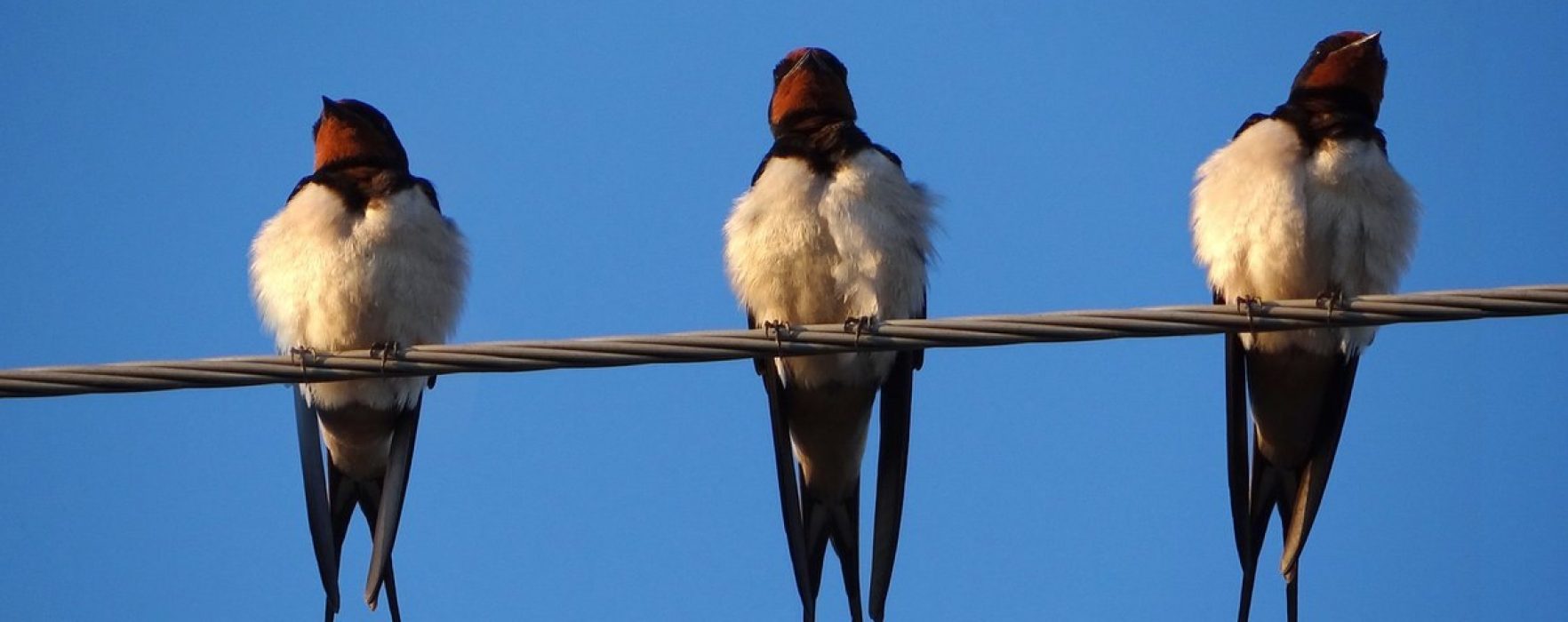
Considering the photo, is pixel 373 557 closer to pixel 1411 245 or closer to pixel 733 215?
pixel 733 215

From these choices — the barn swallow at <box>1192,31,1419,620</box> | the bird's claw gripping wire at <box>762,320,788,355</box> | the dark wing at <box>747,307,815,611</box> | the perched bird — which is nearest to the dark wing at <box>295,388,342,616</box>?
the perched bird

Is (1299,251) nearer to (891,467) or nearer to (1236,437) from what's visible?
(1236,437)

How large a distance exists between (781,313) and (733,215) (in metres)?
0.35

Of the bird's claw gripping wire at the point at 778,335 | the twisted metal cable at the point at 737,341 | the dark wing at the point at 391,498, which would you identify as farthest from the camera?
the dark wing at the point at 391,498

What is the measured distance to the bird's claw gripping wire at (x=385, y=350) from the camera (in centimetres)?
463

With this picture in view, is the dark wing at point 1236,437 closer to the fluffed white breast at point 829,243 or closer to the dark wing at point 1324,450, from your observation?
the dark wing at point 1324,450

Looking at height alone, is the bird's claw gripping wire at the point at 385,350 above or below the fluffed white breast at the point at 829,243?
below

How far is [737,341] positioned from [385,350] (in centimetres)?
138

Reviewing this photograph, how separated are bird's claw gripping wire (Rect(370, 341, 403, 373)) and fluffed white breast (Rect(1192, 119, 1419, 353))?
8.37 ft

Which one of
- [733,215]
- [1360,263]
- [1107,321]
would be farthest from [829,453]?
[1107,321]

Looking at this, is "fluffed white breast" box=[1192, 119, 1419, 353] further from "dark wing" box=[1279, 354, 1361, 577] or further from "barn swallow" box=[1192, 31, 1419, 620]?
"dark wing" box=[1279, 354, 1361, 577]

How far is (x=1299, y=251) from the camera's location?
6141 millimetres

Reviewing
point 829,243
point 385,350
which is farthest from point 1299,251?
point 385,350

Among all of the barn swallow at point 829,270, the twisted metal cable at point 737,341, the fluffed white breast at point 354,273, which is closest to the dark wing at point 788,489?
the barn swallow at point 829,270
